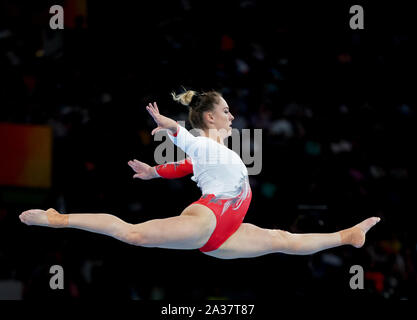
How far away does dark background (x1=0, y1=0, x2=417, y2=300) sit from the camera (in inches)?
183

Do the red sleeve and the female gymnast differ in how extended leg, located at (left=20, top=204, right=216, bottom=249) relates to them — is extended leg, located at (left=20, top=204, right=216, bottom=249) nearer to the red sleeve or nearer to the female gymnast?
the female gymnast

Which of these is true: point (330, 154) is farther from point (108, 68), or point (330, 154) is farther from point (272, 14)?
point (108, 68)

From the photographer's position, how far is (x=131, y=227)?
9.38 ft

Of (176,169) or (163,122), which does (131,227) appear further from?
(176,169)

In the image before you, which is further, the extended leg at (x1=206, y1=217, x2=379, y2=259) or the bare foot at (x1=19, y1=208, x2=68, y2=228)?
the extended leg at (x1=206, y1=217, x2=379, y2=259)

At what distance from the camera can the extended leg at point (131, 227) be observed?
2.83m

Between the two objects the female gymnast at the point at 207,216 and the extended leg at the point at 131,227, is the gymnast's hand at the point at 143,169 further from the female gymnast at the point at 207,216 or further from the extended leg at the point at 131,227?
the extended leg at the point at 131,227

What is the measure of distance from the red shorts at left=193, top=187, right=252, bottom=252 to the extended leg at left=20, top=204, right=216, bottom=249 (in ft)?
0.45

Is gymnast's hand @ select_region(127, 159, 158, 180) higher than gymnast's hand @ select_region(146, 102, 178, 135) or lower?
lower

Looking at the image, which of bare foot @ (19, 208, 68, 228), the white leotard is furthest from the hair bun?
bare foot @ (19, 208, 68, 228)

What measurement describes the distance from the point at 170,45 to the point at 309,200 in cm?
196

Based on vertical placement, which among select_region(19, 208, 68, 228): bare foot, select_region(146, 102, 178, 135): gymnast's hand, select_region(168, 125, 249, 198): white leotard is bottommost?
select_region(19, 208, 68, 228): bare foot

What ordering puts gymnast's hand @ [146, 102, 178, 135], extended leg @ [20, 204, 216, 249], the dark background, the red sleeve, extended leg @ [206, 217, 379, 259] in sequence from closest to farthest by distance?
extended leg @ [20, 204, 216, 249] → gymnast's hand @ [146, 102, 178, 135] → extended leg @ [206, 217, 379, 259] → the red sleeve → the dark background
